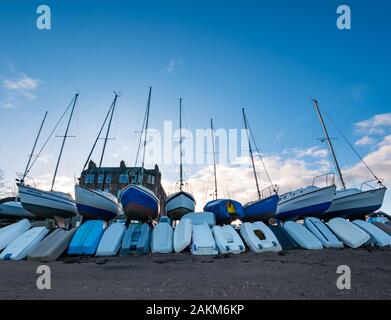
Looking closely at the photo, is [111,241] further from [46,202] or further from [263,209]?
[263,209]

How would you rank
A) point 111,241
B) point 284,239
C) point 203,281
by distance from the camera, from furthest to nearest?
point 284,239
point 111,241
point 203,281

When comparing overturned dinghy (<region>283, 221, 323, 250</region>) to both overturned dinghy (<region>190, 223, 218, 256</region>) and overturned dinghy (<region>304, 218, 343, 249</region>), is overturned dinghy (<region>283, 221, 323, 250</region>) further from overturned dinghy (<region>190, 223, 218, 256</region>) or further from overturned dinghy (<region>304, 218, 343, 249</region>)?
overturned dinghy (<region>190, 223, 218, 256</region>)

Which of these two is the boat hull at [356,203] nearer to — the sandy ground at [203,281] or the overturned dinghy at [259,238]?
the overturned dinghy at [259,238]

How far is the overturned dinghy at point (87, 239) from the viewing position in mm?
9846

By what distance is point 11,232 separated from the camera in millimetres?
11594

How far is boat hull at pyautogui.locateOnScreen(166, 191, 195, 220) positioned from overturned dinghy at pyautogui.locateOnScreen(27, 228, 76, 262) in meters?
8.24

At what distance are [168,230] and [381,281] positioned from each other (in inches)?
349

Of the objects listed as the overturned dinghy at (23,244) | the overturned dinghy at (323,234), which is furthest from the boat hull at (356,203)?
the overturned dinghy at (23,244)

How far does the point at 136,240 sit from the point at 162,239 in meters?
1.27

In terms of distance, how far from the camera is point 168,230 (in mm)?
11891

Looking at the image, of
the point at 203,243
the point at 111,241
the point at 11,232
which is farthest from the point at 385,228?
the point at 11,232
